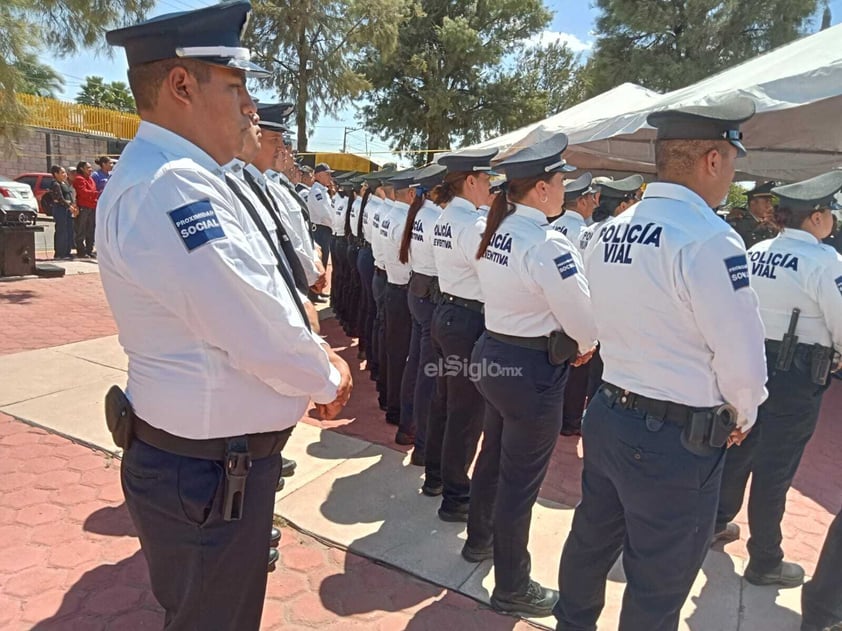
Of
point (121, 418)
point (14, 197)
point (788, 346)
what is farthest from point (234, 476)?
point (14, 197)

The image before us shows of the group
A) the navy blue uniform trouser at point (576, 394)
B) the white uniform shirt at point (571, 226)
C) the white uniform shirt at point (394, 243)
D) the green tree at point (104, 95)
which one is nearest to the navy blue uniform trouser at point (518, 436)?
the white uniform shirt at point (394, 243)

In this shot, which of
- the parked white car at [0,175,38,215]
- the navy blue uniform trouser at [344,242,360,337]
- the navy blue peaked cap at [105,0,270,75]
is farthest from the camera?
the parked white car at [0,175,38,215]

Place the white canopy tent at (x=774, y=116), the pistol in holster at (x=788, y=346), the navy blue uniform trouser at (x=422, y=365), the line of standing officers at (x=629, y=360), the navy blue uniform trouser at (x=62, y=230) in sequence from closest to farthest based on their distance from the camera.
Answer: the line of standing officers at (x=629, y=360) < the pistol in holster at (x=788, y=346) < the navy blue uniform trouser at (x=422, y=365) < the white canopy tent at (x=774, y=116) < the navy blue uniform trouser at (x=62, y=230)

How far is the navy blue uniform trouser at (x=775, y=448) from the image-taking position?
300cm

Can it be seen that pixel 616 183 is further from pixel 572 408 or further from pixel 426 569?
pixel 426 569

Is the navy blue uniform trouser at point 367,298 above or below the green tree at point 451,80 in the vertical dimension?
below

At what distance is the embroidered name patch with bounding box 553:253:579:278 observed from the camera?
2571 millimetres

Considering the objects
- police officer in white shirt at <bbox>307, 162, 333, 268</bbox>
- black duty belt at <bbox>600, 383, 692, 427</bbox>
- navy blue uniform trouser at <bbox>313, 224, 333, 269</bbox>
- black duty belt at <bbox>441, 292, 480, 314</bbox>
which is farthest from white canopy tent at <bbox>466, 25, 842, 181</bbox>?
navy blue uniform trouser at <bbox>313, 224, 333, 269</bbox>

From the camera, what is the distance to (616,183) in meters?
6.25

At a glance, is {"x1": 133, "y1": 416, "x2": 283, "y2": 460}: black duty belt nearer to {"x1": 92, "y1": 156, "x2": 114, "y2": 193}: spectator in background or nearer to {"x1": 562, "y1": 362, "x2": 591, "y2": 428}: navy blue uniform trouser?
{"x1": 562, "y1": 362, "x2": 591, "y2": 428}: navy blue uniform trouser

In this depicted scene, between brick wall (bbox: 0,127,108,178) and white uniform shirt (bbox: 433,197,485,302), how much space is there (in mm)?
23246

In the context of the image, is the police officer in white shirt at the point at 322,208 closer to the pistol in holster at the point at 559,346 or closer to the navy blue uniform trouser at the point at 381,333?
the navy blue uniform trouser at the point at 381,333

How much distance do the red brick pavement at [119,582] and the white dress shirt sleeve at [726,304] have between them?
151 cm

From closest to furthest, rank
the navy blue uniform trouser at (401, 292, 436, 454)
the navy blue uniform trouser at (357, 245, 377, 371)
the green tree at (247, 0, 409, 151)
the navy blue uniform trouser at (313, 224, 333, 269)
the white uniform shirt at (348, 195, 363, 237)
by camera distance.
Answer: the navy blue uniform trouser at (401, 292, 436, 454)
the navy blue uniform trouser at (357, 245, 377, 371)
the white uniform shirt at (348, 195, 363, 237)
the navy blue uniform trouser at (313, 224, 333, 269)
the green tree at (247, 0, 409, 151)
